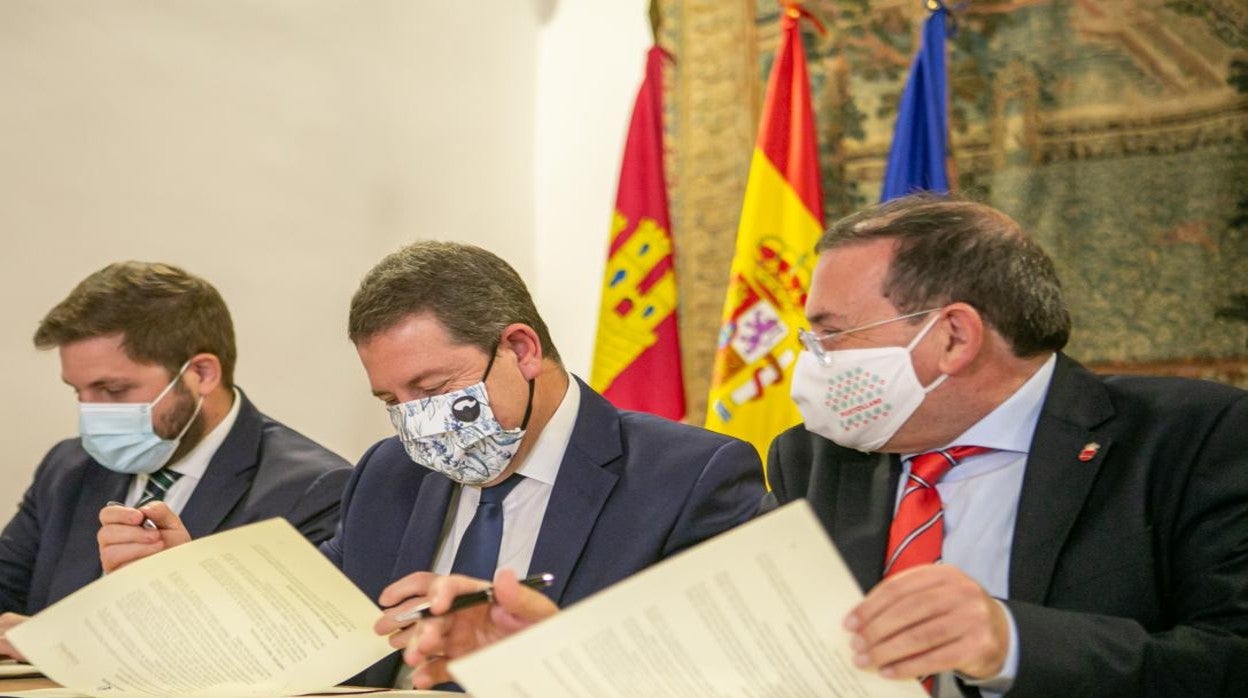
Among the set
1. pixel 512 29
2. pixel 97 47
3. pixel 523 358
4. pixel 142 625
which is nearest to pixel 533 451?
pixel 523 358

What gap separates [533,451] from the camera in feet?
7.50

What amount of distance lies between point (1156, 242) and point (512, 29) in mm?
2700

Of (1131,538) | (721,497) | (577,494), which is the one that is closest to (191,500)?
(577,494)

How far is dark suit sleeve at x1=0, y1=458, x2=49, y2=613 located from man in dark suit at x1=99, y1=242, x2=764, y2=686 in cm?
120

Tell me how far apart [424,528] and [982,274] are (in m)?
1.07

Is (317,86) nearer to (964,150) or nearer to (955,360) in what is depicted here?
(964,150)

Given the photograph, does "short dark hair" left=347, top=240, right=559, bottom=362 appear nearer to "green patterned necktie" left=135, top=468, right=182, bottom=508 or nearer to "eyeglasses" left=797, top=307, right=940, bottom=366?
"eyeglasses" left=797, top=307, right=940, bottom=366

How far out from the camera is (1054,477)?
1888 millimetres

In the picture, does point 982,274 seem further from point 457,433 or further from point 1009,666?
point 457,433

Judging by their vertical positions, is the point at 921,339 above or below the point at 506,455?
above

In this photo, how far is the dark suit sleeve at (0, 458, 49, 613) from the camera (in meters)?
3.05

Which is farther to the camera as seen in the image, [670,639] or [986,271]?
[986,271]

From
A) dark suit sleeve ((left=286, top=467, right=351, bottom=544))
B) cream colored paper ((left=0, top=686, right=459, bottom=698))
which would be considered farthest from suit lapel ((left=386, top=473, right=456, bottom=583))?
dark suit sleeve ((left=286, top=467, right=351, bottom=544))

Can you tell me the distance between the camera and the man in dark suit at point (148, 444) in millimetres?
2885
